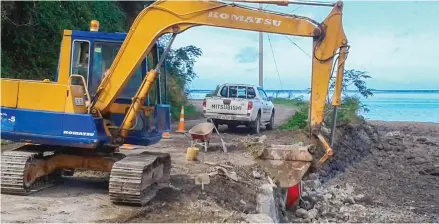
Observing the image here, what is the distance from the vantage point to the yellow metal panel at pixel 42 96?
9570 millimetres

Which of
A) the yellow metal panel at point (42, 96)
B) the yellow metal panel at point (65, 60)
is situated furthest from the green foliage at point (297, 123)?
the yellow metal panel at point (42, 96)

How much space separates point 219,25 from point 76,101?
2.65 meters

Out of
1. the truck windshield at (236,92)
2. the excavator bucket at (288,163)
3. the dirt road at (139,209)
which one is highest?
the truck windshield at (236,92)

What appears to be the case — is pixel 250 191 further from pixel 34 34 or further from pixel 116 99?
pixel 34 34

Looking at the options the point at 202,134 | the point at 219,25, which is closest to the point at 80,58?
the point at 219,25

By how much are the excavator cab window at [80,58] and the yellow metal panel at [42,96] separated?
2.64 feet

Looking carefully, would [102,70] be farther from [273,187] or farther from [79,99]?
[273,187]

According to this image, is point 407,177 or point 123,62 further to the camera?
point 407,177

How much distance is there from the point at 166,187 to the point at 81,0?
594 inches

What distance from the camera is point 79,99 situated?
9.70m

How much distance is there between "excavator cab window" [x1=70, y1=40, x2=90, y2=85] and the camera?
10.4 m

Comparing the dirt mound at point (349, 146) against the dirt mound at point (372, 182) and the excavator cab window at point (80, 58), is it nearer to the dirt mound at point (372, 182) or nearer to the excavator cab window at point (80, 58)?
the dirt mound at point (372, 182)

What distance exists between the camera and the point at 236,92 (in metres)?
22.0

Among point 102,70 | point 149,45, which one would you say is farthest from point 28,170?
point 149,45
